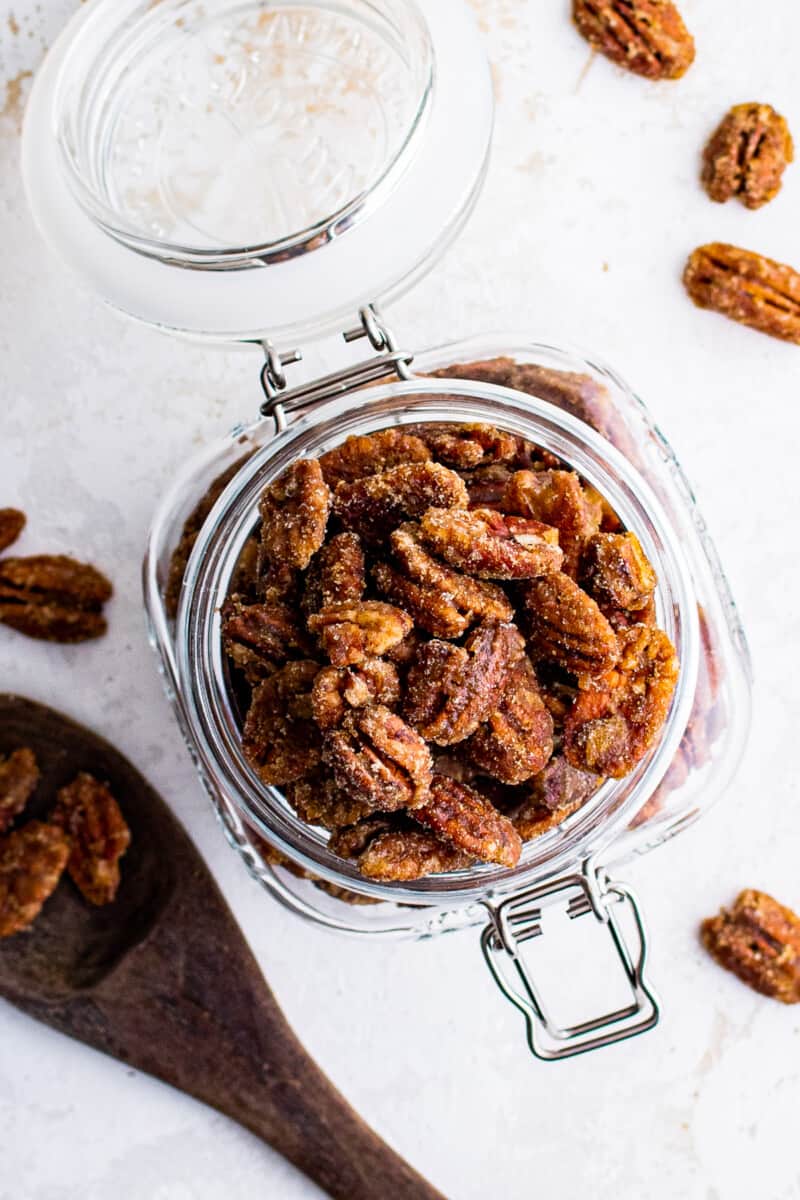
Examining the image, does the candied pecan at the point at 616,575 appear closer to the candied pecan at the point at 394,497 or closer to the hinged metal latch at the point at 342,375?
the candied pecan at the point at 394,497

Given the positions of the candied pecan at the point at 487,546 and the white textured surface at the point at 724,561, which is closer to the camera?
the candied pecan at the point at 487,546

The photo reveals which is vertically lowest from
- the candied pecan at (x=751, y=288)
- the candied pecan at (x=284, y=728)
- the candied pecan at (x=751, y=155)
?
the candied pecan at (x=284, y=728)

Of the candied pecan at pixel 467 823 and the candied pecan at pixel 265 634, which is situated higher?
the candied pecan at pixel 265 634

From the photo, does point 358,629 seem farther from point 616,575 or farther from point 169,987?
point 169,987

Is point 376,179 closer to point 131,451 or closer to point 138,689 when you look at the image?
point 131,451

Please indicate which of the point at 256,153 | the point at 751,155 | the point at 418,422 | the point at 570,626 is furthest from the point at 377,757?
the point at 751,155

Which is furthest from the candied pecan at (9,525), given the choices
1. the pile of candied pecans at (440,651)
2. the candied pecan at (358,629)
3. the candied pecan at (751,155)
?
the candied pecan at (751,155)
